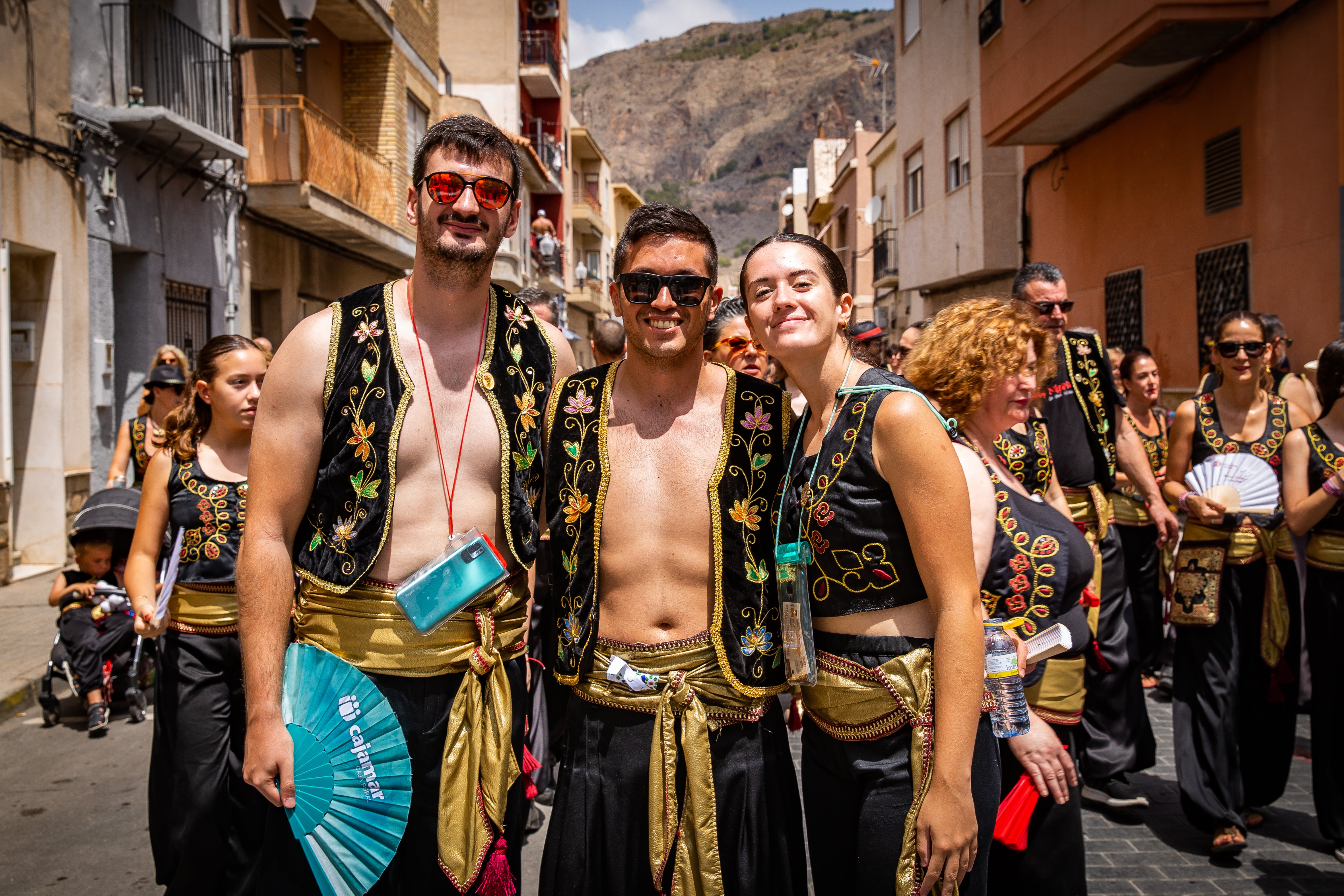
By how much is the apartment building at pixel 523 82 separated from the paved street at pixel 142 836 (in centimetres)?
1947

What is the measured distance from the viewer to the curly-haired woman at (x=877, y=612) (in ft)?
7.04

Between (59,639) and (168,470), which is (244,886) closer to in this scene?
(168,470)

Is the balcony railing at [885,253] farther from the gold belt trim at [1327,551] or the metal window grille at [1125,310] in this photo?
the gold belt trim at [1327,551]

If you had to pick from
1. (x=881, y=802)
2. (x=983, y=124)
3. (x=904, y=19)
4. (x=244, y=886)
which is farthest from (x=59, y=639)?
(x=904, y=19)

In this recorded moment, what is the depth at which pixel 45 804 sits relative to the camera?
15.8 ft

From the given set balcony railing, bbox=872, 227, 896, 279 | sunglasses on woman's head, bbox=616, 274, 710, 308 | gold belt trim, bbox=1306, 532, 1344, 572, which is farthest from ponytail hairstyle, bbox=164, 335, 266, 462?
balcony railing, bbox=872, 227, 896, 279

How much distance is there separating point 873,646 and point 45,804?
4497 mm

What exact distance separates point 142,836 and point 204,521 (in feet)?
5.83

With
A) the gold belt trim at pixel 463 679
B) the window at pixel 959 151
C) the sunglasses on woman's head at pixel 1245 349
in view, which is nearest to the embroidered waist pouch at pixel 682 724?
the gold belt trim at pixel 463 679

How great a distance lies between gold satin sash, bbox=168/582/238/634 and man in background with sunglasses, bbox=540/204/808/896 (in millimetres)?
1601

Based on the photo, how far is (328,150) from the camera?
46.1ft

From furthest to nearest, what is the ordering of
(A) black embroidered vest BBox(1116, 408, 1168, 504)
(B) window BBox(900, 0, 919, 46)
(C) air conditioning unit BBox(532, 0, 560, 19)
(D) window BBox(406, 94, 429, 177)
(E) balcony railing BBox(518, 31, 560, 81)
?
1. (C) air conditioning unit BBox(532, 0, 560, 19)
2. (E) balcony railing BBox(518, 31, 560, 81)
3. (B) window BBox(900, 0, 919, 46)
4. (D) window BBox(406, 94, 429, 177)
5. (A) black embroidered vest BBox(1116, 408, 1168, 504)

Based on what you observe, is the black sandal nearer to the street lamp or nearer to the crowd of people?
the crowd of people

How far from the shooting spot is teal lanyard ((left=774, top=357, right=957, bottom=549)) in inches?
89.2
